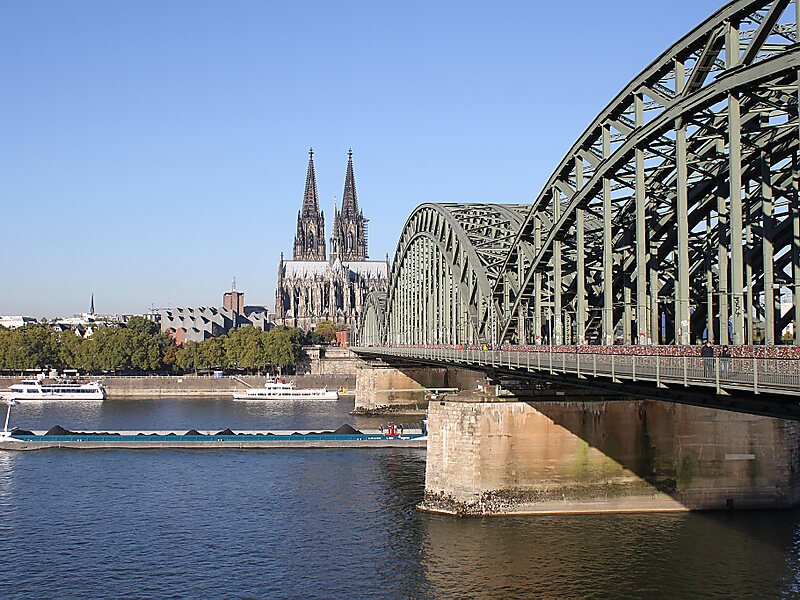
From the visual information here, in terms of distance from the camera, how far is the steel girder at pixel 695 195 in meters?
33.4

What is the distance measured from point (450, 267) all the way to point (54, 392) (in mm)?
73295

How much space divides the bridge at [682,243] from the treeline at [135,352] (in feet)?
337

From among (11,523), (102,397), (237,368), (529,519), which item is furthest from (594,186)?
(237,368)

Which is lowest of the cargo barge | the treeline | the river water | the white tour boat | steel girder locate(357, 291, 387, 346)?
the river water

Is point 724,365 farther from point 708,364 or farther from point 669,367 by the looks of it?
point 669,367

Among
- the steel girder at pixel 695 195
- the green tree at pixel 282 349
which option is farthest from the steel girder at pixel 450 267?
the green tree at pixel 282 349

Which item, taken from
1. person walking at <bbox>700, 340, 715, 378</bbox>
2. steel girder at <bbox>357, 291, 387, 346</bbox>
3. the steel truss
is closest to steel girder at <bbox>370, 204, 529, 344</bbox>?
the steel truss

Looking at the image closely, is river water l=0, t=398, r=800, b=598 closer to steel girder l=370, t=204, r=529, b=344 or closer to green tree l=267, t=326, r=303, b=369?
steel girder l=370, t=204, r=529, b=344

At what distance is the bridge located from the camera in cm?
3184

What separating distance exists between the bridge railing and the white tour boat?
278 ft

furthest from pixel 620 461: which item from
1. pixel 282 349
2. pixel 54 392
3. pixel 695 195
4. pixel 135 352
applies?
pixel 135 352

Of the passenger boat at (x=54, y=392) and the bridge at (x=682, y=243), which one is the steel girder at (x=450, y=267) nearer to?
the bridge at (x=682, y=243)

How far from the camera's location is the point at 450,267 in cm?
7938

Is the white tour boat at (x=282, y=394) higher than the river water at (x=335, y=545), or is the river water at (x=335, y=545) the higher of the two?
the white tour boat at (x=282, y=394)
